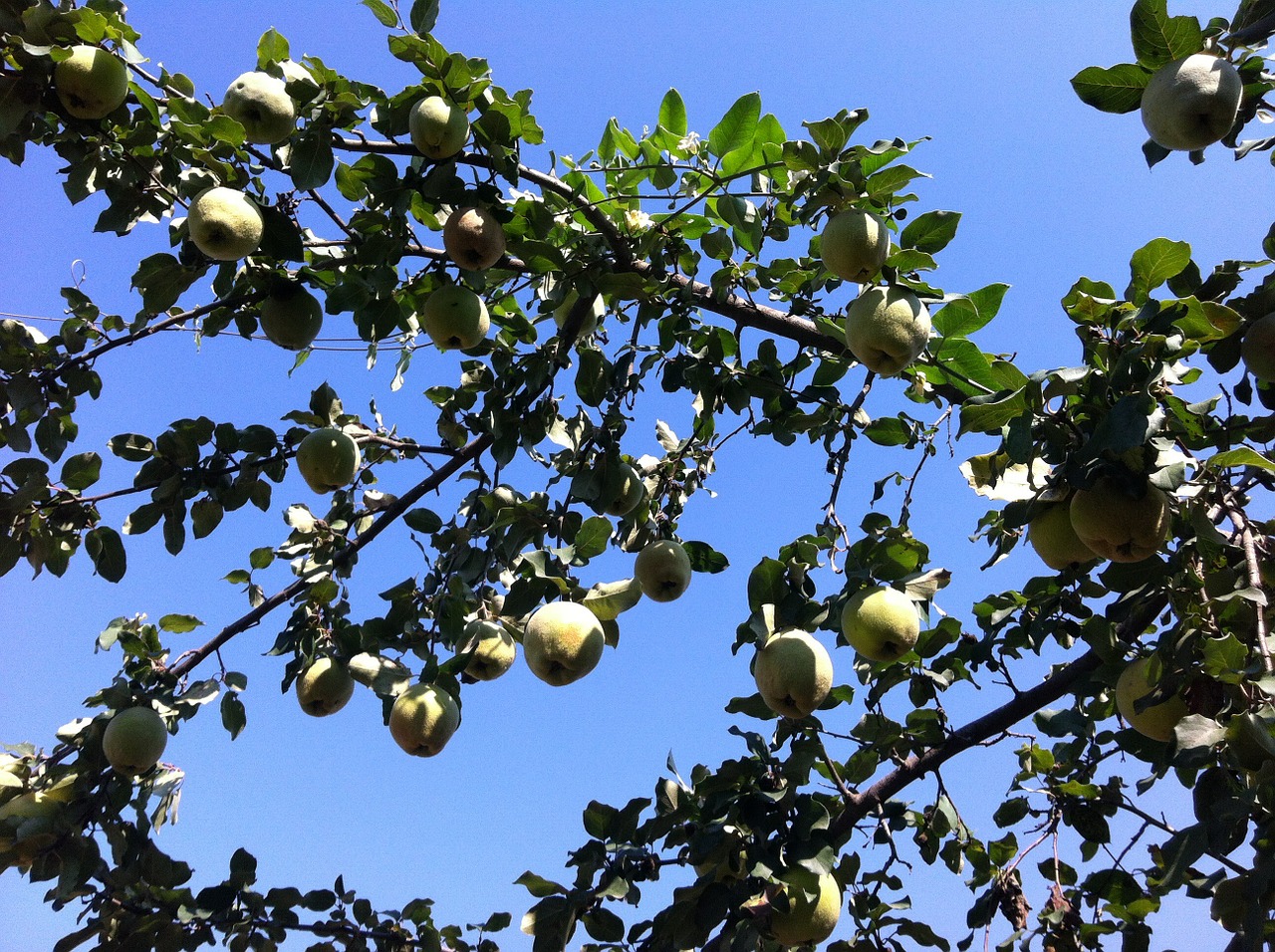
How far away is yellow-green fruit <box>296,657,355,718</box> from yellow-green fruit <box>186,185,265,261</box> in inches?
53.6

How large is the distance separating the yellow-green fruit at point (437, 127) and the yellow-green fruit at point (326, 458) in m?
1.14

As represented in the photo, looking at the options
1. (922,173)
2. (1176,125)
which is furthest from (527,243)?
(1176,125)

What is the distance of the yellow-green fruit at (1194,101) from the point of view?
228cm

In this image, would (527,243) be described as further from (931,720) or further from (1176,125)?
(931,720)

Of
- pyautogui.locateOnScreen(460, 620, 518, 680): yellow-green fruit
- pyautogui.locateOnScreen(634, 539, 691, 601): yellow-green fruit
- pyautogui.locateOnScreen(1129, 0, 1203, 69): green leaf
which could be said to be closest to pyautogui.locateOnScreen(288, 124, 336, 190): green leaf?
pyautogui.locateOnScreen(460, 620, 518, 680): yellow-green fruit

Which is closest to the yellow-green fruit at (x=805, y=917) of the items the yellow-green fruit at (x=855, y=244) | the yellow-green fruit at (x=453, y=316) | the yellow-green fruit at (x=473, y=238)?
the yellow-green fruit at (x=855, y=244)

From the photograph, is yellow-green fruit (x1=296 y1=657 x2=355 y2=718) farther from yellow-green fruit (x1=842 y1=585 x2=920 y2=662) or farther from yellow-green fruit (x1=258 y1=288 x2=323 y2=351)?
yellow-green fruit (x1=842 y1=585 x2=920 y2=662)

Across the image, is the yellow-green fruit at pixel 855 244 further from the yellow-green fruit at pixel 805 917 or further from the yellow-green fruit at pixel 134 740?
the yellow-green fruit at pixel 134 740

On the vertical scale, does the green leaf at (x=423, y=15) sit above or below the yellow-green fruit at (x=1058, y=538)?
above

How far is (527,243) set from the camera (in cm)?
304

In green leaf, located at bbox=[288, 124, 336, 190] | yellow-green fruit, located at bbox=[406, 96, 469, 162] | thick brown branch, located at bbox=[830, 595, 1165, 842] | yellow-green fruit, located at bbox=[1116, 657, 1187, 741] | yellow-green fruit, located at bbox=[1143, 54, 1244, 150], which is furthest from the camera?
thick brown branch, located at bbox=[830, 595, 1165, 842]

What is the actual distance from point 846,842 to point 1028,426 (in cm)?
183

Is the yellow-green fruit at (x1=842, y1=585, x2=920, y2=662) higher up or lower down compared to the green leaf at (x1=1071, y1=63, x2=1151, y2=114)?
lower down

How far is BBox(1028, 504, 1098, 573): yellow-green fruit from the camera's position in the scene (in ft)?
8.57
